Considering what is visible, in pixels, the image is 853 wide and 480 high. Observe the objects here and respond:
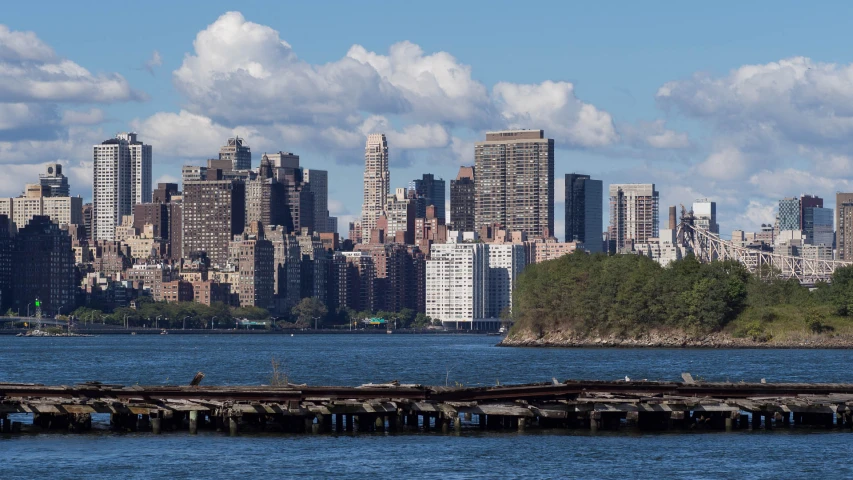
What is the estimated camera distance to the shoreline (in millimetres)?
157000

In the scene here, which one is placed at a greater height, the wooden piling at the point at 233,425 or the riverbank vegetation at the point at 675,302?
the riverbank vegetation at the point at 675,302

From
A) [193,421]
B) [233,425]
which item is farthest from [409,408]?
[193,421]

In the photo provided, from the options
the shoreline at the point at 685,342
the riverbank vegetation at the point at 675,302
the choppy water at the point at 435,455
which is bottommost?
the choppy water at the point at 435,455

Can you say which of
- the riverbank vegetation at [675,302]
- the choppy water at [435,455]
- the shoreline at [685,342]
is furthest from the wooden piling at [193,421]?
the riverbank vegetation at [675,302]

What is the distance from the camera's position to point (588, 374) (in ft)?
310

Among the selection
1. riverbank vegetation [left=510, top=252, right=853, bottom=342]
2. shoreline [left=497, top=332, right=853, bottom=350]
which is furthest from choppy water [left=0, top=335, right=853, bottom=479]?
riverbank vegetation [left=510, top=252, right=853, bottom=342]

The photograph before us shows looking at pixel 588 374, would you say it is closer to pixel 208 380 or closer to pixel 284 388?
pixel 208 380

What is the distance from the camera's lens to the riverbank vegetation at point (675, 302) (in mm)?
162375

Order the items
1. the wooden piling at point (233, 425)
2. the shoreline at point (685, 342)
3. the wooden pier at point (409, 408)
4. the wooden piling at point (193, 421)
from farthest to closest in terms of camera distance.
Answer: the shoreline at point (685, 342)
the wooden piling at point (193, 421)
the wooden pier at point (409, 408)
the wooden piling at point (233, 425)

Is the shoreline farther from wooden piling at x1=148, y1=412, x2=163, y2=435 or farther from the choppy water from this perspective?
wooden piling at x1=148, y1=412, x2=163, y2=435

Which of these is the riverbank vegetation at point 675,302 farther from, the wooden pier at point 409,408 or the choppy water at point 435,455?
the choppy water at point 435,455

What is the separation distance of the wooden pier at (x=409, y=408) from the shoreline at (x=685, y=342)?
100.0 metres

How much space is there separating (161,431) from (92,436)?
2412 mm

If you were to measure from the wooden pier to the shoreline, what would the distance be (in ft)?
328
